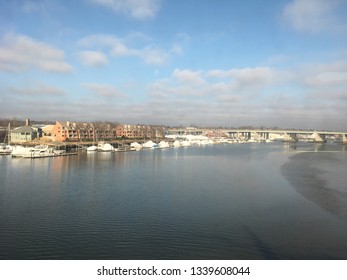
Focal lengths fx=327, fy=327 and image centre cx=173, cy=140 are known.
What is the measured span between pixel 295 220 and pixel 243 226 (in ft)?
6.09

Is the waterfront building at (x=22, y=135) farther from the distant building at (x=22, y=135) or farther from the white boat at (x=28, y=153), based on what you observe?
the white boat at (x=28, y=153)

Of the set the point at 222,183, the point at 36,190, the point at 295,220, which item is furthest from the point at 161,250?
the point at 222,183

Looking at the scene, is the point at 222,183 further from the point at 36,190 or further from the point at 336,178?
the point at 36,190

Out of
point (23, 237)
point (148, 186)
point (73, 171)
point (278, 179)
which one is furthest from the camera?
point (73, 171)

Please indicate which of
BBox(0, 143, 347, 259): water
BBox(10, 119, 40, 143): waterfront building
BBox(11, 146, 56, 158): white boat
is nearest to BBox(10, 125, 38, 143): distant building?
BBox(10, 119, 40, 143): waterfront building

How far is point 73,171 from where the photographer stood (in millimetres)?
19469

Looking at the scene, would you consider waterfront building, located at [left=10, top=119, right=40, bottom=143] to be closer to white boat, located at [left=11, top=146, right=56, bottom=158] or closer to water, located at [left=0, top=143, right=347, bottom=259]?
white boat, located at [left=11, top=146, right=56, bottom=158]

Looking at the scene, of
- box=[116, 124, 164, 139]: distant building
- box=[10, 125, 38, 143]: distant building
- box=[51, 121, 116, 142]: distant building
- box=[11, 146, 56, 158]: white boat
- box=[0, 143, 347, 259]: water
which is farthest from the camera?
box=[116, 124, 164, 139]: distant building

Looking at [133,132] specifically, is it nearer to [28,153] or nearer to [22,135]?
[22,135]

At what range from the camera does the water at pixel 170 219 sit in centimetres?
706

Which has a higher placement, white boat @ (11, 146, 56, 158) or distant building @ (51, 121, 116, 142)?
distant building @ (51, 121, 116, 142)

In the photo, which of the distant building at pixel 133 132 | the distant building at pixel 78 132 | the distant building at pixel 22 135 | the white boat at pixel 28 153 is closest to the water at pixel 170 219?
the white boat at pixel 28 153

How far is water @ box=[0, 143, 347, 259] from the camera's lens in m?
7.06

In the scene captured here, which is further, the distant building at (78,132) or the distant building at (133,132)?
the distant building at (133,132)
